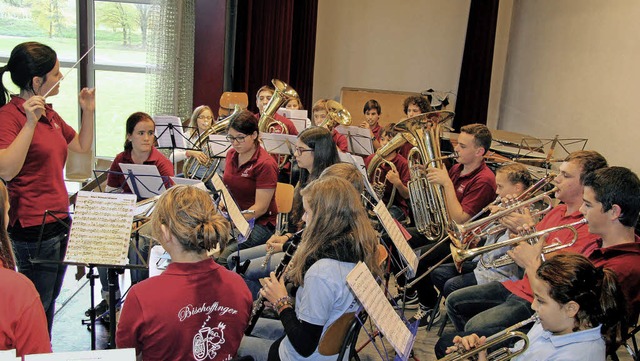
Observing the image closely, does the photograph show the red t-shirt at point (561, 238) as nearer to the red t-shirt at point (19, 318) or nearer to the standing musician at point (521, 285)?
the standing musician at point (521, 285)

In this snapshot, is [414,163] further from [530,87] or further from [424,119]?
[530,87]

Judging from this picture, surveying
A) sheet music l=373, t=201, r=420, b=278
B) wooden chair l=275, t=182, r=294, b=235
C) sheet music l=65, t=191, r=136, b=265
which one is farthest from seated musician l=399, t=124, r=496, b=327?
sheet music l=65, t=191, r=136, b=265

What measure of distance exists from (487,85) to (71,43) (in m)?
5.29

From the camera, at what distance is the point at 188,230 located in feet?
6.66

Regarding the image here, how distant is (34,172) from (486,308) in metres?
2.33

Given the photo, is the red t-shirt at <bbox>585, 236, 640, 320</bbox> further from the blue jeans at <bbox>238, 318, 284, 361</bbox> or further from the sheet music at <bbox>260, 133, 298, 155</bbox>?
the sheet music at <bbox>260, 133, 298, 155</bbox>

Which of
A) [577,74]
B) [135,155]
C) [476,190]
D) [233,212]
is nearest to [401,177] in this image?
[476,190]

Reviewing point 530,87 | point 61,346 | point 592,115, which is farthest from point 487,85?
point 61,346

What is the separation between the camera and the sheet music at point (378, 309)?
2.05 m

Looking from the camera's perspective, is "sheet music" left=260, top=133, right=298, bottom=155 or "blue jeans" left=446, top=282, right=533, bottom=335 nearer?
"blue jeans" left=446, top=282, right=533, bottom=335

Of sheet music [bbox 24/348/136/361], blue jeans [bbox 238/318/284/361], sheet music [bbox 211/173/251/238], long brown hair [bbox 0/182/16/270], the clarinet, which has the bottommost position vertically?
blue jeans [bbox 238/318/284/361]

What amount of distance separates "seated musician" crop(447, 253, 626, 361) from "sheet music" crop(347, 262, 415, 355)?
479mm

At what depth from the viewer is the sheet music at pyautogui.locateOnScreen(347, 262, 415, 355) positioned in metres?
2.05

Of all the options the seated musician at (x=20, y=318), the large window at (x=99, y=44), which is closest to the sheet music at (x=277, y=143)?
the large window at (x=99, y=44)
